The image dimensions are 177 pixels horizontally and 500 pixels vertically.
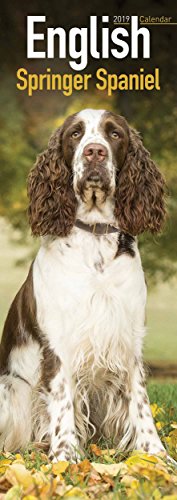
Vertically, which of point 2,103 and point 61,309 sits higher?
point 2,103

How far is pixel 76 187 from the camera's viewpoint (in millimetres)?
6332

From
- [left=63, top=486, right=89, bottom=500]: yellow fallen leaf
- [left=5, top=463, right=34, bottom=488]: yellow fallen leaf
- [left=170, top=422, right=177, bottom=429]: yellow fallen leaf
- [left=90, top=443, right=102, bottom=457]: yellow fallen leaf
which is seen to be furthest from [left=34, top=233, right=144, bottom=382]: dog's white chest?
[left=63, top=486, right=89, bottom=500]: yellow fallen leaf

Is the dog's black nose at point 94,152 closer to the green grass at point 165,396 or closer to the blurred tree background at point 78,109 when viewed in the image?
the green grass at point 165,396

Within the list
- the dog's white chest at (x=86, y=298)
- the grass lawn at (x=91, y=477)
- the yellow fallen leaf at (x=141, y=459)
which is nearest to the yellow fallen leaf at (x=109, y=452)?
the grass lawn at (x=91, y=477)

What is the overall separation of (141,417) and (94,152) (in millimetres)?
1649

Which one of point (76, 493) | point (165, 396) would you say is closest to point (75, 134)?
point (76, 493)

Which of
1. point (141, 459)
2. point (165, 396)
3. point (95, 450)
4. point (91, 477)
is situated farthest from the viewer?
point (165, 396)

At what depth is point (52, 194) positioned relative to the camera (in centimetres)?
661

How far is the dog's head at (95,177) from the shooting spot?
622cm

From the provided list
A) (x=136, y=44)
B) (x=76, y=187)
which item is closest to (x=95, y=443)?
(x=76, y=187)

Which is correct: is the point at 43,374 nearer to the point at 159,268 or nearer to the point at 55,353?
the point at 55,353

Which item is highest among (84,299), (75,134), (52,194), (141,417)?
(75,134)

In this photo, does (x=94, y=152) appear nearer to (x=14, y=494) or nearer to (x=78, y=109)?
(x=14, y=494)

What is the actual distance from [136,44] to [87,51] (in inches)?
17.6
